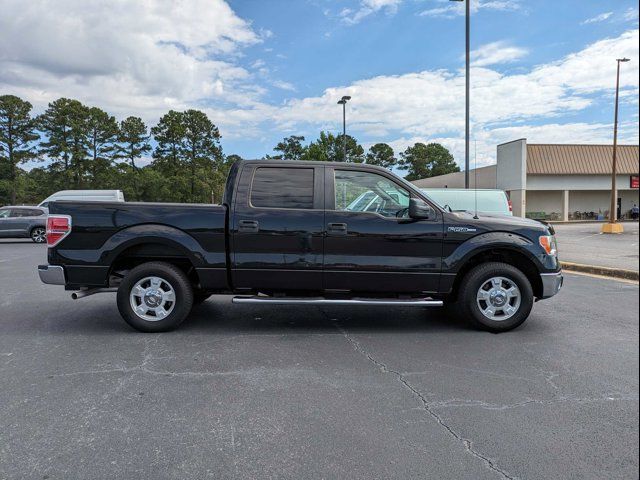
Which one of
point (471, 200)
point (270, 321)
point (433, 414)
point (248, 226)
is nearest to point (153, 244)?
point (248, 226)

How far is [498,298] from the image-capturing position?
550 centimetres

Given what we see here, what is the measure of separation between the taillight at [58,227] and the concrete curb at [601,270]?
10017mm

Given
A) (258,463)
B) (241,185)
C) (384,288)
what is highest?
(241,185)

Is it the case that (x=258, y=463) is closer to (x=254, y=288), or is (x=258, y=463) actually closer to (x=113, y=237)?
(x=254, y=288)

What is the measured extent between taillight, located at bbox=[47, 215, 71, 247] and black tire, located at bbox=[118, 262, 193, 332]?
86 cm

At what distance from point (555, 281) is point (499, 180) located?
3360 centimetres

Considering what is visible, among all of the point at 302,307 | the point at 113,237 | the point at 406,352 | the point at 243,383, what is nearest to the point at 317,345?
the point at 406,352

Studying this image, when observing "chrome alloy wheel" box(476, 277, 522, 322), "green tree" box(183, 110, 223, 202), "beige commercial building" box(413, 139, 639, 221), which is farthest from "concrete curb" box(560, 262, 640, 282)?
"green tree" box(183, 110, 223, 202)

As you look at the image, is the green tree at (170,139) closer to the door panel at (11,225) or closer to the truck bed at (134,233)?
the door panel at (11,225)

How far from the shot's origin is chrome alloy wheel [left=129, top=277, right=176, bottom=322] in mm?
5441

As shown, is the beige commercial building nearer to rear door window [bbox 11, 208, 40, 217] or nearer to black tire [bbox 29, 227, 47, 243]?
black tire [bbox 29, 227, 47, 243]

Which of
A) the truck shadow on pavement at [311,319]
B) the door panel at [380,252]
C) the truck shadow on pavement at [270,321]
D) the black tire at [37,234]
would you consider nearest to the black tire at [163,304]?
the truck shadow on pavement at [270,321]

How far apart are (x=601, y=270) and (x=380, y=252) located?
7.26m

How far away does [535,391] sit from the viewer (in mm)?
3814
